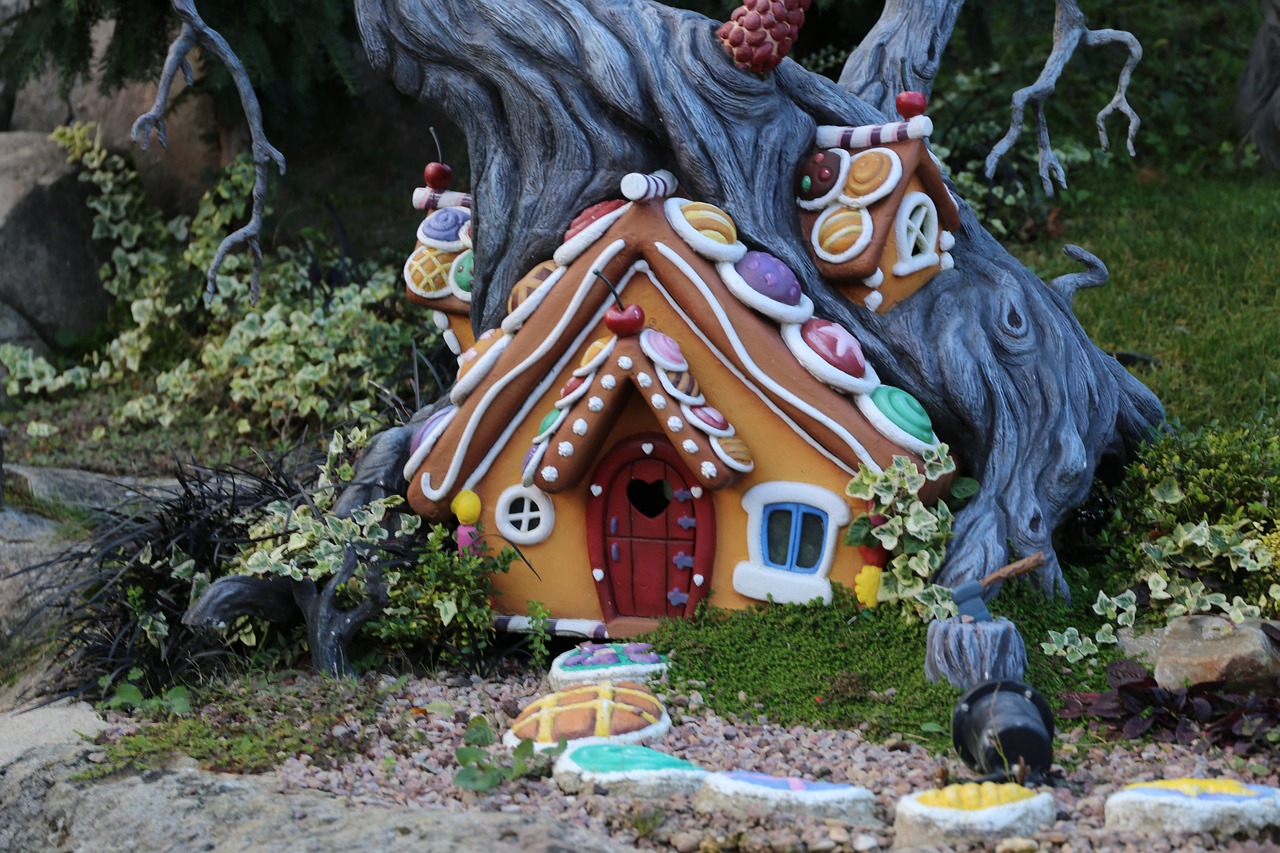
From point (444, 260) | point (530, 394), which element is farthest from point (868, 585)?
point (444, 260)

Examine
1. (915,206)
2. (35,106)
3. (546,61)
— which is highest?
(35,106)

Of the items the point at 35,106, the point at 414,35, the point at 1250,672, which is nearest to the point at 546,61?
the point at 414,35

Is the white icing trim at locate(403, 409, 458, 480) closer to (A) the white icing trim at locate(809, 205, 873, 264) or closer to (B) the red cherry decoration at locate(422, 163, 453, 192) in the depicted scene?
(B) the red cherry decoration at locate(422, 163, 453, 192)

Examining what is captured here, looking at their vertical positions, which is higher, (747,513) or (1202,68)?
(1202,68)

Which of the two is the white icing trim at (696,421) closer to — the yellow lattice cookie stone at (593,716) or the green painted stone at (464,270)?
the yellow lattice cookie stone at (593,716)

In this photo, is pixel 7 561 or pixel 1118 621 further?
pixel 7 561

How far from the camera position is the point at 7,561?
20.6 ft

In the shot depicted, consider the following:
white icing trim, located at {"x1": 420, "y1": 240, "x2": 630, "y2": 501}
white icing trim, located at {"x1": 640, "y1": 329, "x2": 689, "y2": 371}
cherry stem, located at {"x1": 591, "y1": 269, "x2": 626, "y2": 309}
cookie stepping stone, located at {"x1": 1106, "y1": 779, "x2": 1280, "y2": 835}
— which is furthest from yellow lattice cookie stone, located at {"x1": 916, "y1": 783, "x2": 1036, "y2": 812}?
white icing trim, located at {"x1": 420, "y1": 240, "x2": 630, "y2": 501}

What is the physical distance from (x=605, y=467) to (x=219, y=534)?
1.58m

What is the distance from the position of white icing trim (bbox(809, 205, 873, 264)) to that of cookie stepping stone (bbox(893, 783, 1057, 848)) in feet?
6.54

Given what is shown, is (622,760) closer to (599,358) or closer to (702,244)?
(599,358)

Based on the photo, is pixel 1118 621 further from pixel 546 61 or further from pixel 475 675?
pixel 546 61

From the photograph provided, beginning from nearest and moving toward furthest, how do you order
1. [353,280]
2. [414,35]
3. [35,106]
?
[414,35] < [353,280] < [35,106]

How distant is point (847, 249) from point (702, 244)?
52cm
